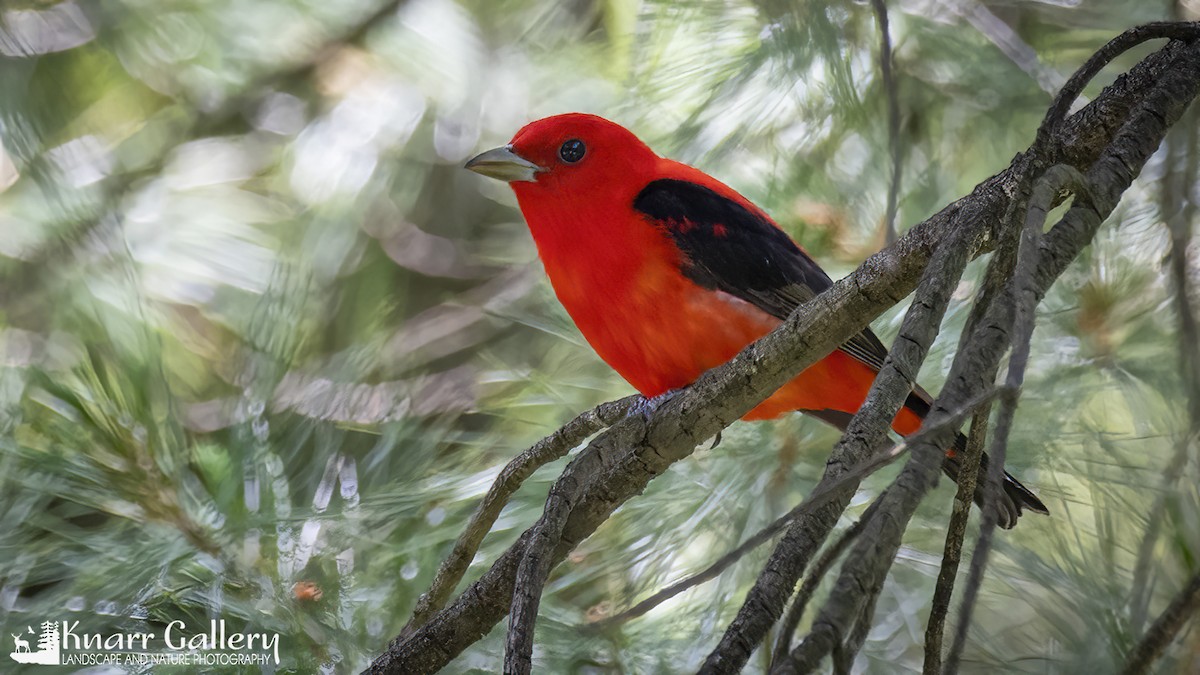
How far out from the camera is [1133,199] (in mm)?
1958

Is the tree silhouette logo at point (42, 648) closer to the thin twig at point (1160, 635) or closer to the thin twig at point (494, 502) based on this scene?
the thin twig at point (494, 502)

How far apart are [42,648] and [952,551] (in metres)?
1.41

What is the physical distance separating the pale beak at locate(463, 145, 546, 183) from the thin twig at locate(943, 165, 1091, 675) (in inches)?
50.1

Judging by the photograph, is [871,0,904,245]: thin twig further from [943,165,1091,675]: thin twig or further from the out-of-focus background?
[943,165,1091,675]: thin twig

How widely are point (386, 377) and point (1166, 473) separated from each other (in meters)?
1.70

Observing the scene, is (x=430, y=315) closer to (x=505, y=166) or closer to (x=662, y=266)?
(x=505, y=166)

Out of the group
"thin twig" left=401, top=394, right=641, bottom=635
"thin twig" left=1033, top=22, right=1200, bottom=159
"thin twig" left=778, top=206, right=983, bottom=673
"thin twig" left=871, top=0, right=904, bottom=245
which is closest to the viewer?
"thin twig" left=778, top=206, right=983, bottom=673

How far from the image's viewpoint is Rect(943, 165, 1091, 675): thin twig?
0.68 metres

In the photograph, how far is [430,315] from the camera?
3.17 m

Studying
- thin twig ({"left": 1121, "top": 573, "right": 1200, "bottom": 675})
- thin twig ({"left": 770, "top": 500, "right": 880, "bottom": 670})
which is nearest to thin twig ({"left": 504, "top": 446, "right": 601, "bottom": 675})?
thin twig ({"left": 770, "top": 500, "right": 880, "bottom": 670})

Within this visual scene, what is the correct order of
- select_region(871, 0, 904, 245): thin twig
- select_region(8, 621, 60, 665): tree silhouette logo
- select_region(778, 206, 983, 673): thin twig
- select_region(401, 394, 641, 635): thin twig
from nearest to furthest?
select_region(778, 206, 983, 673): thin twig, select_region(401, 394, 641, 635): thin twig, select_region(8, 621, 60, 665): tree silhouette logo, select_region(871, 0, 904, 245): thin twig

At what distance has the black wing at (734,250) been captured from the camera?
1869 mm

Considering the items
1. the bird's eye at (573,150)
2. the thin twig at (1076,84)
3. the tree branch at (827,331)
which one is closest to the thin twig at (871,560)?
the tree branch at (827,331)

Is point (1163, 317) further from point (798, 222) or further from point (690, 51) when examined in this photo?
point (690, 51)
